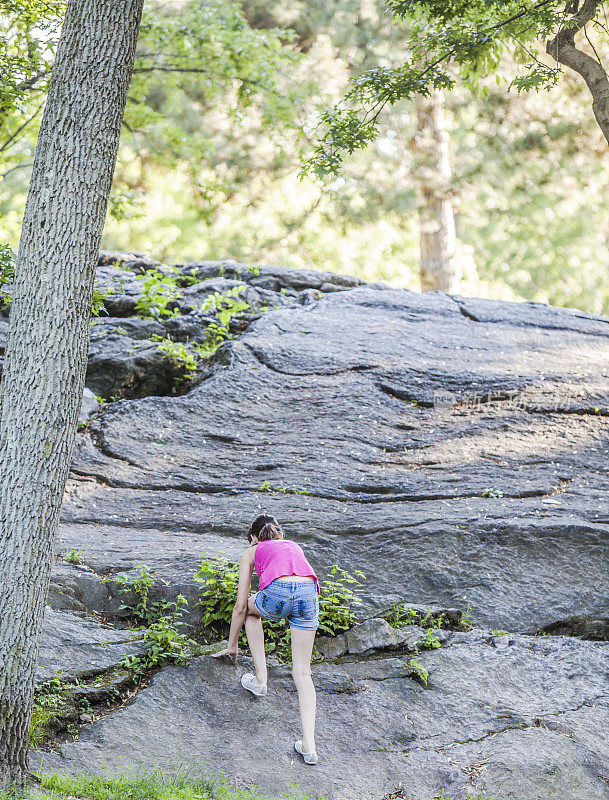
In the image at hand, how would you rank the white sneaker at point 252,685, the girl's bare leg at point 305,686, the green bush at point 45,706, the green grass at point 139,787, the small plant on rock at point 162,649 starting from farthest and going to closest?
the small plant on rock at point 162,649, the white sneaker at point 252,685, the girl's bare leg at point 305,686, the green bush at point 45,706, the green grass at point 139,787

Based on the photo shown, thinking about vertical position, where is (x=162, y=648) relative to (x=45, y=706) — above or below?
above

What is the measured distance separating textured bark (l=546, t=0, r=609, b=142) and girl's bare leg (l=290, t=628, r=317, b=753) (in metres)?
4.54

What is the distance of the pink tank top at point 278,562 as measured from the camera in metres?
4.77

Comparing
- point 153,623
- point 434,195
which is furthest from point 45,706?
point 434,195

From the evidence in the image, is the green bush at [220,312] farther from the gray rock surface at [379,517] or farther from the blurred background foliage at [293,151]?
the blurred background foliage at [293,151]

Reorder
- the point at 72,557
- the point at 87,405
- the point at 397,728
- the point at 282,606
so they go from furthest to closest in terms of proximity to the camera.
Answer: the point at 87,405 < the point at 72,557 < the point at 397,728 < the point at 282,606

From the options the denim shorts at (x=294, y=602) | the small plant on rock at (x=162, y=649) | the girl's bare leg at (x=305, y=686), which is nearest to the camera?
the girl's bare leg at (x=305, y=686)

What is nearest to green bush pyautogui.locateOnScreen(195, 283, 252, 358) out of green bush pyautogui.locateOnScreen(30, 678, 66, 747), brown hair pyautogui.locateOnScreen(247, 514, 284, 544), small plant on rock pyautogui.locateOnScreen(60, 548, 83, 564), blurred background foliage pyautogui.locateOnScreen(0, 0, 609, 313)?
blurred background foliage pyautogui.locateOnScreen(0, 0, 609, 313)

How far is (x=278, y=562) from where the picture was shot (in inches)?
189

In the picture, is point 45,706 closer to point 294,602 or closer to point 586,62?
point 294,602

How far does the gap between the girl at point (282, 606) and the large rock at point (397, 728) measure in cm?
24

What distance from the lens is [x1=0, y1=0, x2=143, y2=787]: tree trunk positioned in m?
4.03

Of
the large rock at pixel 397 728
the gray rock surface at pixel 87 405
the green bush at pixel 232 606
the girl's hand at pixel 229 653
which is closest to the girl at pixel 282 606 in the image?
the girl's hand at pixel 229 653

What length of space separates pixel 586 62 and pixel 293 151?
476 inches
